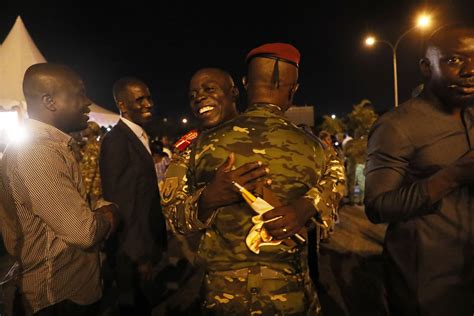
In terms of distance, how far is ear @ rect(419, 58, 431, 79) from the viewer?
200cm

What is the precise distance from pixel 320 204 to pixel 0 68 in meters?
8.39

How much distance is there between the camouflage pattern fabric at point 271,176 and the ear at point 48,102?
0.94 m

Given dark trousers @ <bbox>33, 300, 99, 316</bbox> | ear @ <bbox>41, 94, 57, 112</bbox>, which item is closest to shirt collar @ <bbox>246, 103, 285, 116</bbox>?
ear @ <bbox>41, 94, 57, 112</bbox>

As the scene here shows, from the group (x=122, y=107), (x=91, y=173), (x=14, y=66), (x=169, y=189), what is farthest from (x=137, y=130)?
(x=14, y=66)

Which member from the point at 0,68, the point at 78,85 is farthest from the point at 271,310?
the point at 0,68

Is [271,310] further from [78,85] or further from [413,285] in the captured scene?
[78,85]

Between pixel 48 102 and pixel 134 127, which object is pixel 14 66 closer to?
pixel 134 127

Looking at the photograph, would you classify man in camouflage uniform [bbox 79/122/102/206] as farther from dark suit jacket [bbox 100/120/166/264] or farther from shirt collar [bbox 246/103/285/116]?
shirt collar [bbox 246/103/285/116]

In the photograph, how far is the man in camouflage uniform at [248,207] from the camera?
1747 mm

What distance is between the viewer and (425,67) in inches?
79.9

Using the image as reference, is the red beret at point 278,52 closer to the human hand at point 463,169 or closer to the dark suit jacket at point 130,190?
the human hand at point 463,169

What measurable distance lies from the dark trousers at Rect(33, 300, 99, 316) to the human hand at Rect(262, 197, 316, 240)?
1267mm

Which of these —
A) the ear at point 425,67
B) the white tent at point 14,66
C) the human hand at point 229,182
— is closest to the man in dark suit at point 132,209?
the human hand at point 229,182

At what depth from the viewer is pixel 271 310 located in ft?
5.95
